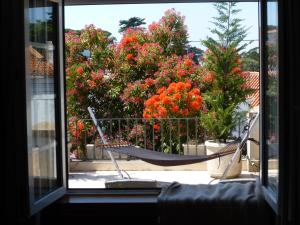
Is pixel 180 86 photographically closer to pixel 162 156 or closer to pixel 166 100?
pixel 166 100

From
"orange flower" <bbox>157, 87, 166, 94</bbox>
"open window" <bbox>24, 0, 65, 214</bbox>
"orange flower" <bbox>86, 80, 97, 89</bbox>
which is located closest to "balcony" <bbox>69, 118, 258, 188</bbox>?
"orange flower" <bbox>157, 87, 166, 94</bbox>

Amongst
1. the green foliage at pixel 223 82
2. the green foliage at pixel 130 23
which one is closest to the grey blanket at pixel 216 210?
the green foliage at pixel 223 82

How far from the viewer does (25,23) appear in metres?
2.32

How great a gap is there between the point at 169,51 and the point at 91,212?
12.6 ft

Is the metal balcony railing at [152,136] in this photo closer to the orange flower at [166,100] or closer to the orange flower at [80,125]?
the orange flower at [80,125]

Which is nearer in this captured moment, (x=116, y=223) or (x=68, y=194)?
(x=116, y=223)

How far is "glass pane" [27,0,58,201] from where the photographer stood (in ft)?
8.23

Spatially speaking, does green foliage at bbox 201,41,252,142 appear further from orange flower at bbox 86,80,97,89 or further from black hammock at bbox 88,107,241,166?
orange flower at bbox 86,80,97,89

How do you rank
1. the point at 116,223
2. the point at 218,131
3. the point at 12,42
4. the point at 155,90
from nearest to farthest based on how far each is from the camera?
the point at 12,42, the point at 116,223, the point at 218,131, the point at 155,90

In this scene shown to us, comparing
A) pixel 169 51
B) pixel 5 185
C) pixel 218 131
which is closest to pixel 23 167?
pixel 5 185

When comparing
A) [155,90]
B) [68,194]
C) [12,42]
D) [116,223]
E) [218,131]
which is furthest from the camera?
[155,90]

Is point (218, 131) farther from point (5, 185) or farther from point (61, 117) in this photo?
point (5, 185)

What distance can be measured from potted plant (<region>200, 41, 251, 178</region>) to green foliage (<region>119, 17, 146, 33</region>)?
1.22 m

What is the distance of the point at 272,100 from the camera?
8.16 ft
